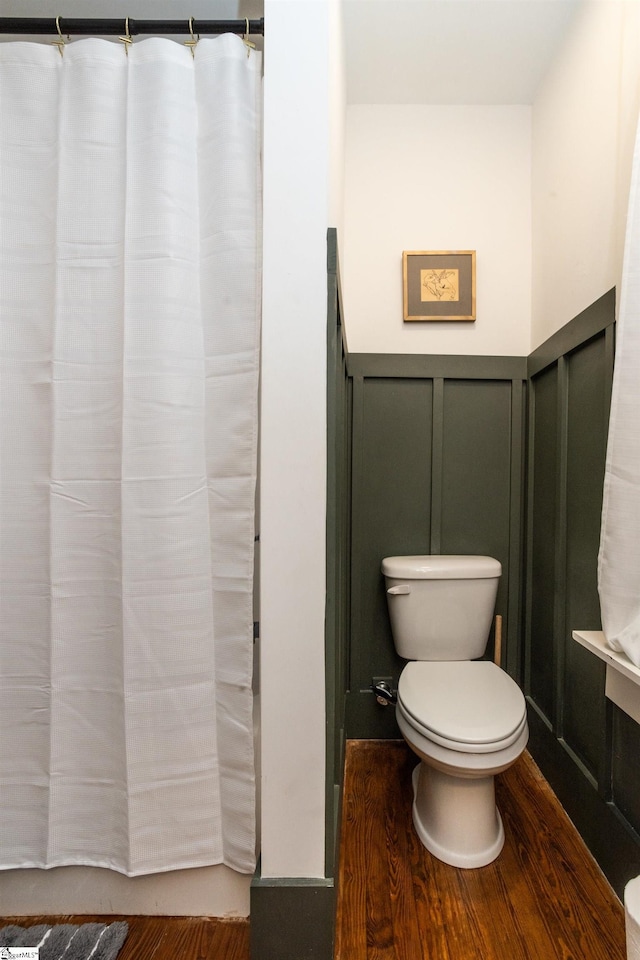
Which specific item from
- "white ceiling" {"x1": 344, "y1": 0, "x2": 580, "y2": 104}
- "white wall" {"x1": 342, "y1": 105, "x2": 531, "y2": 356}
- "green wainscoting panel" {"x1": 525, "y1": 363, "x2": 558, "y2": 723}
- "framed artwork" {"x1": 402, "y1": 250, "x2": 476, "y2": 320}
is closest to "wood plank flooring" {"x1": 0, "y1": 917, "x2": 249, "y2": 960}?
"green wainscoting panel" {"x1": 525, "y1": 363, "x2": 558, "y2": 723}

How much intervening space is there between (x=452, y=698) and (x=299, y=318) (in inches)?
44.7

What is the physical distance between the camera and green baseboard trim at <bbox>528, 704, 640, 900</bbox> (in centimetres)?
123

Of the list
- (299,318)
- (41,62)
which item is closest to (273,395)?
(299,318)

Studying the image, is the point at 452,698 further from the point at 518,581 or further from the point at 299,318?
the point at 299,318

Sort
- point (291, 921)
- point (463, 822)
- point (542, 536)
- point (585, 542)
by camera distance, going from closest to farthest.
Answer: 1. point (291, 921)
2. point (463, 822)
3. point (585, 542)
4. point (542, 536)

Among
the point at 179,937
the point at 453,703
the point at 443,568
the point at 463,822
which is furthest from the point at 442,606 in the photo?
the point at 179,937

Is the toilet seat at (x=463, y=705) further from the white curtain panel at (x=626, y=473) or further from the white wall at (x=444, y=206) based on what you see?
the white wall at (x=444, y=206)

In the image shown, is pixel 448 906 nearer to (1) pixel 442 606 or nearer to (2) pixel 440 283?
(1) pixel 442 606

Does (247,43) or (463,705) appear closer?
(247,43)

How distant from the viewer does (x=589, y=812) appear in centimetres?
141

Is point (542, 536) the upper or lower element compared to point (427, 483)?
lower

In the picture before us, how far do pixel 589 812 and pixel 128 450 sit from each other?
1.58m

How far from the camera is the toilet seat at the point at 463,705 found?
1.28m

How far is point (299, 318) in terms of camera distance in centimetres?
107
